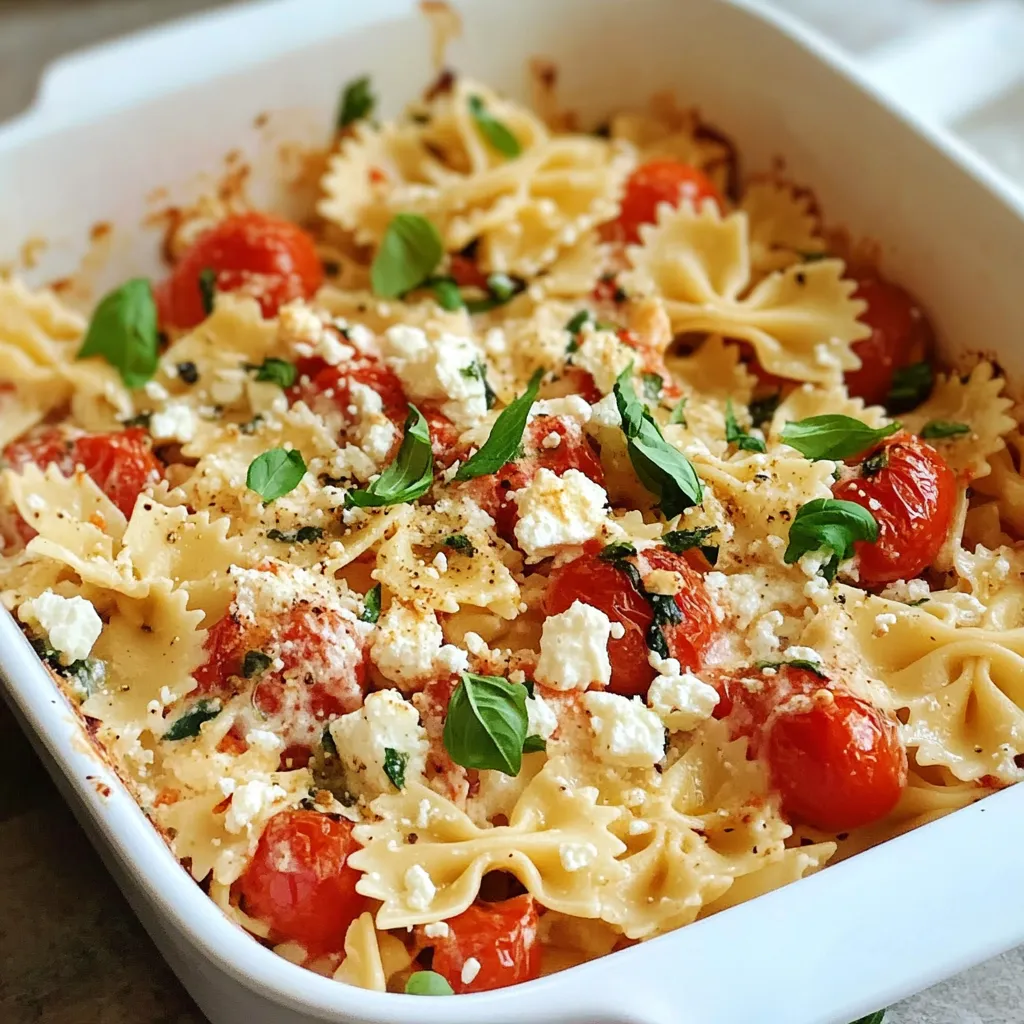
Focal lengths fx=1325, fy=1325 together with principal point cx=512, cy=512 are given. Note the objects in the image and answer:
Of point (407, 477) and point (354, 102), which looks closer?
point (407, 477)

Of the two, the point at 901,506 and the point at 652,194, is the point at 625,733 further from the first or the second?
the point at 652,194

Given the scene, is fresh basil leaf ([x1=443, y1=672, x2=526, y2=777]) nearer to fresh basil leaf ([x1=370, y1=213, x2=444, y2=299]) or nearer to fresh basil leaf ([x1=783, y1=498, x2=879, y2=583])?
fresh basil leaf ([x1=783, y1=498, x2=879, y2=583])

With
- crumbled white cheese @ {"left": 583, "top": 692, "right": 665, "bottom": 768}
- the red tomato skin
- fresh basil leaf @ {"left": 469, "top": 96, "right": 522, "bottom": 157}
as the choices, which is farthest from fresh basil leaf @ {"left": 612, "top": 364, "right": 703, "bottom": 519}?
fresh basil leaf @ {"left": 469, "top": 96, "right": 522, "bottom": 157}

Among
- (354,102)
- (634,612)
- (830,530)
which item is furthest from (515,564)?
(354,102)

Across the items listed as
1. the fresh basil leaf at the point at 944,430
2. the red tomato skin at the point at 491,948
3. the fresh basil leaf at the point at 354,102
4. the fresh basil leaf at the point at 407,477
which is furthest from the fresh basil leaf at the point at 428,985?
the fresh basil leaf at the point at 354,102

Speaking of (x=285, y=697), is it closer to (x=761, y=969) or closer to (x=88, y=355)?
(x=761, y=969)

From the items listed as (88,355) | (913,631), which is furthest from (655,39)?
(913,631)
